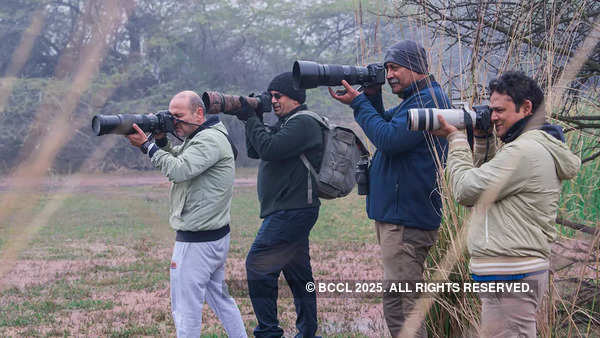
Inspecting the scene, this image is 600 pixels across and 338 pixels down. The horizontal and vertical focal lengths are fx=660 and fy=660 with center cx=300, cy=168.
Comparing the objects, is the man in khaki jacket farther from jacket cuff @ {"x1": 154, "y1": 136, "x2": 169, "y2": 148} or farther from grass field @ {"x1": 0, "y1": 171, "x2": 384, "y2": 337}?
grass field @ {"x1": 0, "y1": 171, "x2": 384, "y2": 337}

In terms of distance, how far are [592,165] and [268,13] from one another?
27.5 meters

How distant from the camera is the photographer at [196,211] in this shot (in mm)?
3691

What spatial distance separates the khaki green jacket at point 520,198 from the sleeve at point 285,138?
167 centimetres

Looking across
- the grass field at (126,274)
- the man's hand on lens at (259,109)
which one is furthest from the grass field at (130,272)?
the man's hand on lens at (259,109)

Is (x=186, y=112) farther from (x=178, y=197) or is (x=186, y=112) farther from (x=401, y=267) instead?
(x=401, y=267)

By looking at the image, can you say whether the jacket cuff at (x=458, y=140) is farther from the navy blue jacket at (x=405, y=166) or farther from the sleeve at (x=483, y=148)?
the navy blue jacket at (x=405, y=166)

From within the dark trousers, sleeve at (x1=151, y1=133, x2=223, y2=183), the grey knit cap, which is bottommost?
the dark trousers

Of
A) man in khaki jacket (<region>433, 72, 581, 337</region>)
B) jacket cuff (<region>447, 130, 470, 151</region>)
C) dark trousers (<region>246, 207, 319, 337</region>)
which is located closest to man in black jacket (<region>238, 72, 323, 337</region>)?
dark trousers (<region>246, 207, 319, 337</region>)

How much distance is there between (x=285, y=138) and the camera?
13.7 ft

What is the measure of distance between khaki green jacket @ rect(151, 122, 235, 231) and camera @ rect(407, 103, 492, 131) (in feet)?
4.42

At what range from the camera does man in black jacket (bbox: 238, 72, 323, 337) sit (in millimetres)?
4199

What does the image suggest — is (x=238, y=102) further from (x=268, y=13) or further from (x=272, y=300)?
(x=268, y=13)

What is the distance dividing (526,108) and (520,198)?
0.38m

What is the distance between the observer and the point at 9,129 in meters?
26.4
